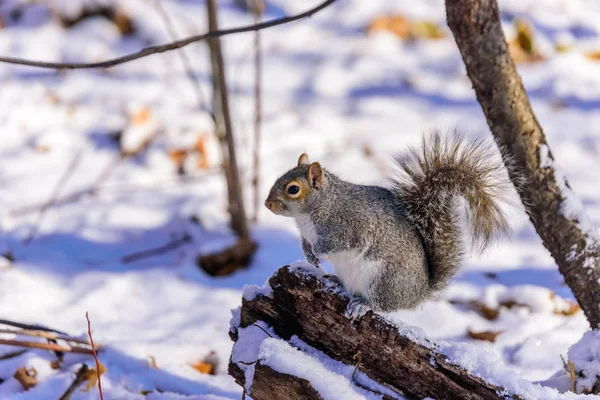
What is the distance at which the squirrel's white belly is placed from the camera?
1.68m

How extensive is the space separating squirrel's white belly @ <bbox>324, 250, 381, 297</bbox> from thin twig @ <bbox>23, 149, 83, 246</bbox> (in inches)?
77.9

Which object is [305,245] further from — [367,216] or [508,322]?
[508,322]

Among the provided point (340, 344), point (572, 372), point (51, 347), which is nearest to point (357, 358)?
point (340, 344)

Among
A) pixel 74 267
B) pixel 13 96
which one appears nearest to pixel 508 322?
pixel 74 267

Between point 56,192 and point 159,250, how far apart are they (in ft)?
2.65

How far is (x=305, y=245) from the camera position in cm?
184

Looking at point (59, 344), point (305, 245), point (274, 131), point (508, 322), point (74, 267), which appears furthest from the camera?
point (274, 131)

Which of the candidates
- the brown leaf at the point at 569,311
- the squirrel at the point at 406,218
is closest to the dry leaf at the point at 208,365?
the squirrel at the point at 406,218

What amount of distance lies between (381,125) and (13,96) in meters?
2.51

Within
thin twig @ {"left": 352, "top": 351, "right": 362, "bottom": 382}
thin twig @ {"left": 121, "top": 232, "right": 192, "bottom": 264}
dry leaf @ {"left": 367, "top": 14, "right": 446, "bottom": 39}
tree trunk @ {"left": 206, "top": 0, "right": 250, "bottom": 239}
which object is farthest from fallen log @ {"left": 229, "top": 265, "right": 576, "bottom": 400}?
dry leaf @ {"left": 367, "top": 14, "right": 446, "bottom": 39}

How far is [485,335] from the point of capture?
2.32m

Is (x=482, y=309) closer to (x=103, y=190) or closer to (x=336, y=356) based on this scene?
(x=336, y=356)

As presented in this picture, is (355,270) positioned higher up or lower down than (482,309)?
lower down

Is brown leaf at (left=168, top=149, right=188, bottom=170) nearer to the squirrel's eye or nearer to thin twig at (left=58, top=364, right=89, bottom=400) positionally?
thin twig at (left=58, top=364, right=89, bottom=400)
